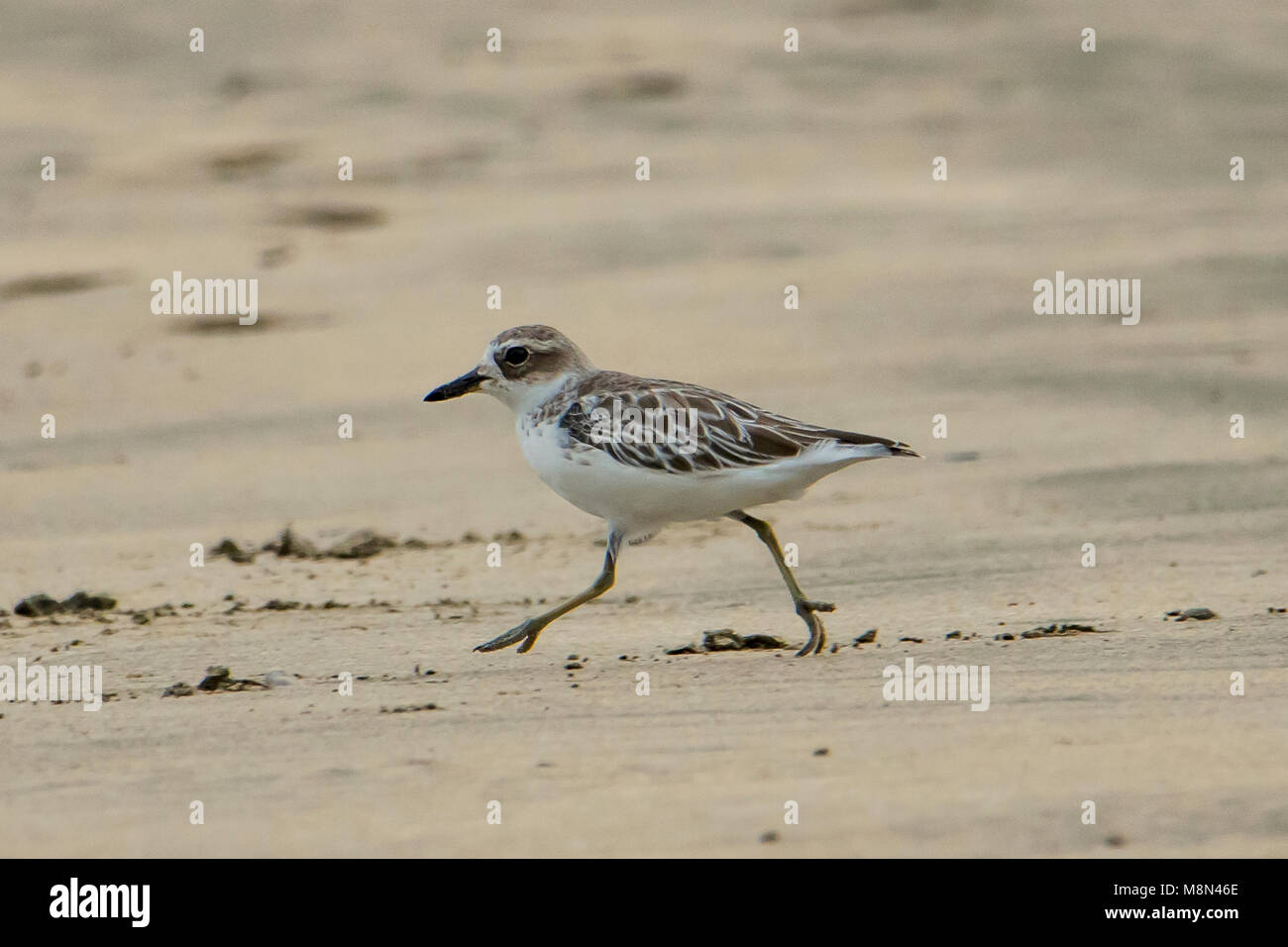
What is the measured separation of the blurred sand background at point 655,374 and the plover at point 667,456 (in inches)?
19.1

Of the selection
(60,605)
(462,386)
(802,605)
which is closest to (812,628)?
(802,605)

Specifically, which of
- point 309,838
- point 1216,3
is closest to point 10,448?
point 309,838

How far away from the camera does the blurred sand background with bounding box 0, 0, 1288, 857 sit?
15.1 ft

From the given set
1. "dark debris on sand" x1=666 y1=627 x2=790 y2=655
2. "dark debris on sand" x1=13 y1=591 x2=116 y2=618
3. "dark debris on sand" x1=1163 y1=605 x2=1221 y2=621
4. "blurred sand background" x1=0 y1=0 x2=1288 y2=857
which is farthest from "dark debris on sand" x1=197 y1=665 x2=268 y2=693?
"dark debris on sand" x1=1163 y1=605 x2=1221 y2=621

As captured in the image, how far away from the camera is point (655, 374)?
12.2m

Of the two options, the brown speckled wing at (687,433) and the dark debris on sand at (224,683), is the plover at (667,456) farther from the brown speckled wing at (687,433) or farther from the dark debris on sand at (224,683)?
the dark debris on sand at (224,683)

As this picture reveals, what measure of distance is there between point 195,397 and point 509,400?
5556 mm

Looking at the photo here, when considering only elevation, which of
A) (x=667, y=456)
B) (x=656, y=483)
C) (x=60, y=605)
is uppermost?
(x=667, y=456)

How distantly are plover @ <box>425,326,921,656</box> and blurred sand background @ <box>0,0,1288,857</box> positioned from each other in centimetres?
48

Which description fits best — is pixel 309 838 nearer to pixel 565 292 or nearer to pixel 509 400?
pixel 509 400

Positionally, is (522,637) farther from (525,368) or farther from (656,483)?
(525,368)

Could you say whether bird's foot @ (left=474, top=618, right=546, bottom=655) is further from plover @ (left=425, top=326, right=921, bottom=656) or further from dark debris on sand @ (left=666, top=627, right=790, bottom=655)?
dark debris on sand @ (left=666, top=627, right=790, bottom=655)

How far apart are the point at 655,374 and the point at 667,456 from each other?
5788 mm

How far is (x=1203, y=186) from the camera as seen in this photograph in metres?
15.7
